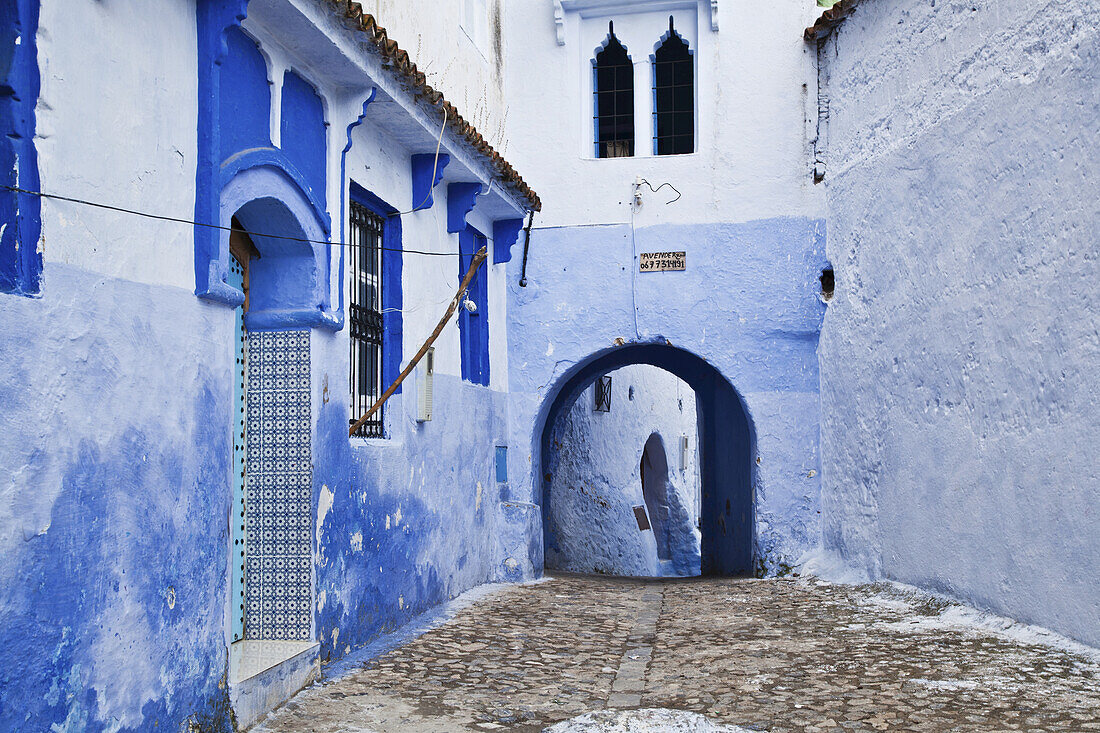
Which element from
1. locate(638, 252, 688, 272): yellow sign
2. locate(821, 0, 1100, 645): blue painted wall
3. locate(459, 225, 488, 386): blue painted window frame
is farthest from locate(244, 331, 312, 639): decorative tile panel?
locate(638, 252, 688, 272): yellow sign

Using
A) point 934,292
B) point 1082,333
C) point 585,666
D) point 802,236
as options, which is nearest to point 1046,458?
point 1082,333

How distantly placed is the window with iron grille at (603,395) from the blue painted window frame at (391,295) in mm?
8743

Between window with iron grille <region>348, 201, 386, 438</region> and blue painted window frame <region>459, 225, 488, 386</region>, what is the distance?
1454 millimetres

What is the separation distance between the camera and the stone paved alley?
4523mm

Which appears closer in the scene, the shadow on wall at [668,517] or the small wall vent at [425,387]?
the small wall vent at [425,387]

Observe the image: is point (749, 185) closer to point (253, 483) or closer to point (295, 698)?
point (253, 483)

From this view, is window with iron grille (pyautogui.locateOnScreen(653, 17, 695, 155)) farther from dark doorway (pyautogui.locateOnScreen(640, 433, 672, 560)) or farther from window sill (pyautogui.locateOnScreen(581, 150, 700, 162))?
dark doorway (pyautogui.locateOnScreen(640, 433, 672, 560))

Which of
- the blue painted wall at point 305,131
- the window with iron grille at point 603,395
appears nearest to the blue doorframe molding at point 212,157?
the blue painted wall at point 305,131

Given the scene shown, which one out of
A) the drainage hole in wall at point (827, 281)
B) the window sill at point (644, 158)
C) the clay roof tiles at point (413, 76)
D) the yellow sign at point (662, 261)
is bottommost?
the drainage hole in wall at point (827, 281)

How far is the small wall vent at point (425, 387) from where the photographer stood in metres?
7.23

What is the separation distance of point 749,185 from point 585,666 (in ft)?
17.5

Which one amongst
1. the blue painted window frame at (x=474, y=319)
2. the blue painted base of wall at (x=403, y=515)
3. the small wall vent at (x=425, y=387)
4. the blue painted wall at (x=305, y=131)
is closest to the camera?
the blue painted wall at (x=305, y=131)

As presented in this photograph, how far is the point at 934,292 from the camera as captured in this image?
7.51 m

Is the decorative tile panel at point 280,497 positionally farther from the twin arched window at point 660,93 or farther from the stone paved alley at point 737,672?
the twin arched window at point 660,93
